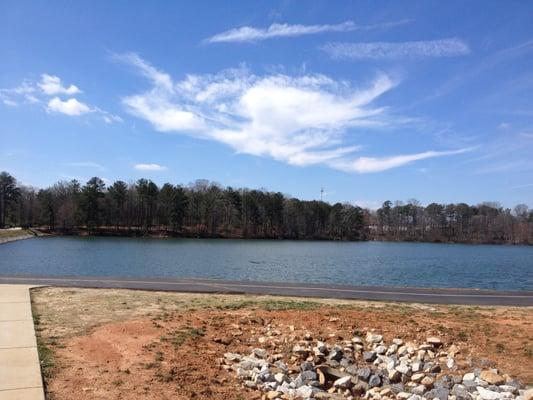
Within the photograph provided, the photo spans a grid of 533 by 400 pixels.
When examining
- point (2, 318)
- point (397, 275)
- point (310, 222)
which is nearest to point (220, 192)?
point (310, 222)

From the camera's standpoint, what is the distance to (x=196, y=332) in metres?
11.3

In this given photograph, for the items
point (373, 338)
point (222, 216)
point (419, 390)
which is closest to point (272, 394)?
point (419, 390)

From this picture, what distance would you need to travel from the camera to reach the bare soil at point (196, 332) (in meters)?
8.02

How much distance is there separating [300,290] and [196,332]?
963cm

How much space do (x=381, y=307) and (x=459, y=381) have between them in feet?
22.1

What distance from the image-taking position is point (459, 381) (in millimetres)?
9336

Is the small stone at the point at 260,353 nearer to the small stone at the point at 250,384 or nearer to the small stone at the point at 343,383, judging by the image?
the small stone at the point at 250,384

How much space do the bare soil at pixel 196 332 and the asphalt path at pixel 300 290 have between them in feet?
6.01

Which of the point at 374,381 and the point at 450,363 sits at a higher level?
the point at 450,363

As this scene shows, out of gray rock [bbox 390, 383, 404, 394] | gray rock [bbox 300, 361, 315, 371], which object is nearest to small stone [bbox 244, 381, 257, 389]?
gray rock [bbox 300, 361, 315, 371]

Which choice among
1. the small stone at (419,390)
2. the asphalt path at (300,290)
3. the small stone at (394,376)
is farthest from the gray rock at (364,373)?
the asphalt path at (300,290)

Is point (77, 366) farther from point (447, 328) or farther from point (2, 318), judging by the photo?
point (447, 328)

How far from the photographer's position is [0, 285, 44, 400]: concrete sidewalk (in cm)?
688

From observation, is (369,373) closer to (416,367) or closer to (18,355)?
(416,367)
